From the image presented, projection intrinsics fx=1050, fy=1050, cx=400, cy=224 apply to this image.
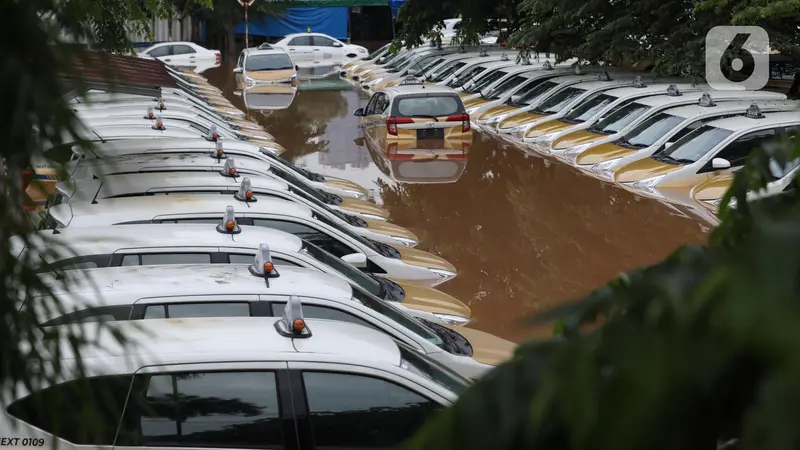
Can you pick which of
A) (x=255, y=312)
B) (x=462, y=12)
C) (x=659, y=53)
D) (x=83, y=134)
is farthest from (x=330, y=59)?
(x=83, y=134)

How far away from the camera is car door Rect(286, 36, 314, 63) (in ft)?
137

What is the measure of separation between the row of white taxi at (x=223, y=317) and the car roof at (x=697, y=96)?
26.4 feet

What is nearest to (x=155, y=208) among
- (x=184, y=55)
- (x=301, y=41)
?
(x=184, y=55)

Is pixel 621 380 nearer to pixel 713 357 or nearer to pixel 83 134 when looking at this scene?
pixel 713 357

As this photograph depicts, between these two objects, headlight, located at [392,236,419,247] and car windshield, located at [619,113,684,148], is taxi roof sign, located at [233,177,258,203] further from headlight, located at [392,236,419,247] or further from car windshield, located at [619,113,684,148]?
car windshield, located at [619,113,684,148]

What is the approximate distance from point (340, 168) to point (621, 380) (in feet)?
59.1

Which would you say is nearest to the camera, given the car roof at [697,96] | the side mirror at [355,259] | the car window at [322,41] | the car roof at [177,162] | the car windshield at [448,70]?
the side mirror at [355,259]

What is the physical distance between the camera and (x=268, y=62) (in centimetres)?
3262

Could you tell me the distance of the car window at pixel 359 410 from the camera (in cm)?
493

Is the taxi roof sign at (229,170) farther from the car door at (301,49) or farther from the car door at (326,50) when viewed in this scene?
the car door at (326,50)

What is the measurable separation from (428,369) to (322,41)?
38.1 meters

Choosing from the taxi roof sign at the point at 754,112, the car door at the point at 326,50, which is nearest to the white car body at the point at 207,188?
the taxi roof sign at the point at 754,112

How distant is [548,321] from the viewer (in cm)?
144

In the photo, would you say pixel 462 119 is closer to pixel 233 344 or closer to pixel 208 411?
pixel 233 344
